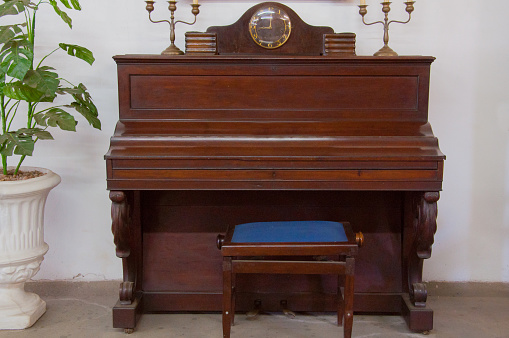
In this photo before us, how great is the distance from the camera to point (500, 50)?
9.84 ft

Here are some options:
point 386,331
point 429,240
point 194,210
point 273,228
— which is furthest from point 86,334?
point 429,240

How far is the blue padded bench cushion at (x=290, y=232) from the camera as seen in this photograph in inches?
91.9

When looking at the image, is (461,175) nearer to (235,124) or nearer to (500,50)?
(500,50)

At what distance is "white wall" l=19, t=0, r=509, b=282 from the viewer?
9.77ft

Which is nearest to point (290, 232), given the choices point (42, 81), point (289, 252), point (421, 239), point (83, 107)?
point (289, 252)

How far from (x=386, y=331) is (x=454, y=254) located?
73 cm

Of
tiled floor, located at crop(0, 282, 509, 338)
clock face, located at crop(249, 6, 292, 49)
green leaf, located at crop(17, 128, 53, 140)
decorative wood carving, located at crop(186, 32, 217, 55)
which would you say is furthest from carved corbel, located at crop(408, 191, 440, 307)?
green leaf, located at crop(17, 128, 53, 140)

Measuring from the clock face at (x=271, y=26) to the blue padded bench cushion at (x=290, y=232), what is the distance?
2.81 feet

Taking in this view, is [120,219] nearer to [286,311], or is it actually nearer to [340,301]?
[286,311]

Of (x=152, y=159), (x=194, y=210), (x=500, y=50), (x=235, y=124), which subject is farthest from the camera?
(x=500, y=50)

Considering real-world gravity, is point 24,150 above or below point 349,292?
above

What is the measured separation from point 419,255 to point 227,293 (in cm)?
88

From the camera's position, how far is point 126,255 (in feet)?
8.56

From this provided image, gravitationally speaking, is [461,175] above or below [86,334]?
above
